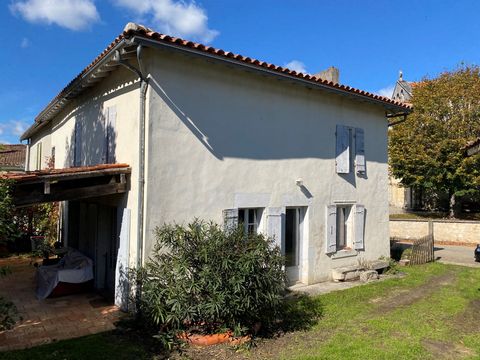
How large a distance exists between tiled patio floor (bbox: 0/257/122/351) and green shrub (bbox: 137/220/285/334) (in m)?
1.14

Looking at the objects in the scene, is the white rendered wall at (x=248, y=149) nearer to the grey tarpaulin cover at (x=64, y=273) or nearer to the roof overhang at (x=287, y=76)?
the roof overhang at (x=287, y=76)

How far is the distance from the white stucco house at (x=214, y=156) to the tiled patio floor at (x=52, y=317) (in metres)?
0.61

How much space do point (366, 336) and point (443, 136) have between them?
70.4 ft

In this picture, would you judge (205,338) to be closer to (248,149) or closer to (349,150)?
(248,149)

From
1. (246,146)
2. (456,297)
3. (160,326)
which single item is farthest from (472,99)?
(160,326)

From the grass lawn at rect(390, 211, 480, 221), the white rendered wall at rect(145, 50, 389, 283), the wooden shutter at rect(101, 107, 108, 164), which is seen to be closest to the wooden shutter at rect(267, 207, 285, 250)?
the white rendered wall at rect(145, 50, 389, 283)

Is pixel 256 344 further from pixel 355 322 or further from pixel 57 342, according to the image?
pixel 57 342

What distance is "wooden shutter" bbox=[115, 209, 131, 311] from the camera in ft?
24.1

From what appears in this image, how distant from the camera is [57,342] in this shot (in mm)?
5945

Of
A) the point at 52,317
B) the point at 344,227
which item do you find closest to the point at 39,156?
the point at 52,317

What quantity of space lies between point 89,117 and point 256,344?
7.39 meters

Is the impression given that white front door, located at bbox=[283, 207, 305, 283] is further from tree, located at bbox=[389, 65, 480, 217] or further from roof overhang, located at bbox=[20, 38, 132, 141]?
tree, located at bbox=[389, 65, 480, 217]

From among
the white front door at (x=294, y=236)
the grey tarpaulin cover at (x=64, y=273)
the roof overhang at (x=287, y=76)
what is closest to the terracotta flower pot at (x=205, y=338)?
the grey tarpaulin cover at (x=64, y=273)

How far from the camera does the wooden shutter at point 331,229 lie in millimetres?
10272
